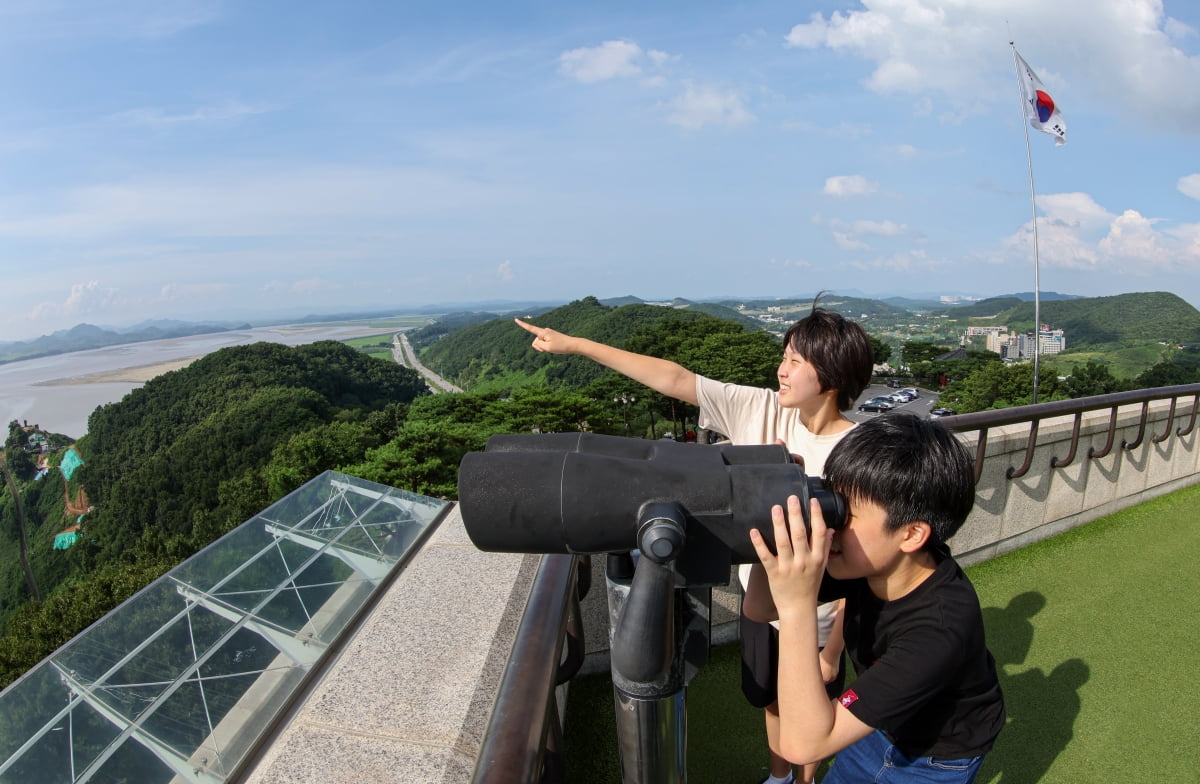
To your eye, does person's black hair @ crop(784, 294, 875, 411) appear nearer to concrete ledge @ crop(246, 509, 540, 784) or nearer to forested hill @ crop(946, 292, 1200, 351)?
concrete ledge @ crop(246, 509, 540, 784)

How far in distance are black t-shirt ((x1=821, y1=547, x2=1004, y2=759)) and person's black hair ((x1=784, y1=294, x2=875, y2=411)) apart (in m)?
0.48

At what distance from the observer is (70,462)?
76750 mm

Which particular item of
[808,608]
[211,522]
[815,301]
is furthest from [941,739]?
[211,522]

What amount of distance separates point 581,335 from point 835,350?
144ft

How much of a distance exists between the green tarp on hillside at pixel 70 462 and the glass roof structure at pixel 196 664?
297ft

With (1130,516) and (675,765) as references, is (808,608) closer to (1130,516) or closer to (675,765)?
(675,765)

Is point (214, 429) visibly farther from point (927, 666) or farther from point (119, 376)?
point (119, 376)

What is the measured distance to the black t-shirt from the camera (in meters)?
1.08

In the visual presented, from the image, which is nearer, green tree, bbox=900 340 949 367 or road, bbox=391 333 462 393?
green tree, bbox=900 340 949 367

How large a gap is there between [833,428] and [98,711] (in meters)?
1.79

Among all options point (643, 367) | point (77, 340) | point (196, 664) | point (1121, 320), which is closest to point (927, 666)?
point (643, 367)

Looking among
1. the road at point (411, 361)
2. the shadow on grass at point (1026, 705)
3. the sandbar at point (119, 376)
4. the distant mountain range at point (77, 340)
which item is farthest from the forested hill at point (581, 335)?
the distant mountain range at point (77, 340)

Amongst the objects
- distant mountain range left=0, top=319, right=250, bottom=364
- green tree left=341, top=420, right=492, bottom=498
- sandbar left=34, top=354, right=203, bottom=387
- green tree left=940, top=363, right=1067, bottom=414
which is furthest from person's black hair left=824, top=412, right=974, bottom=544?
distant mountain range left=0, top=319, right=250, bottom=364

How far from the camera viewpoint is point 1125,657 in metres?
2.50
